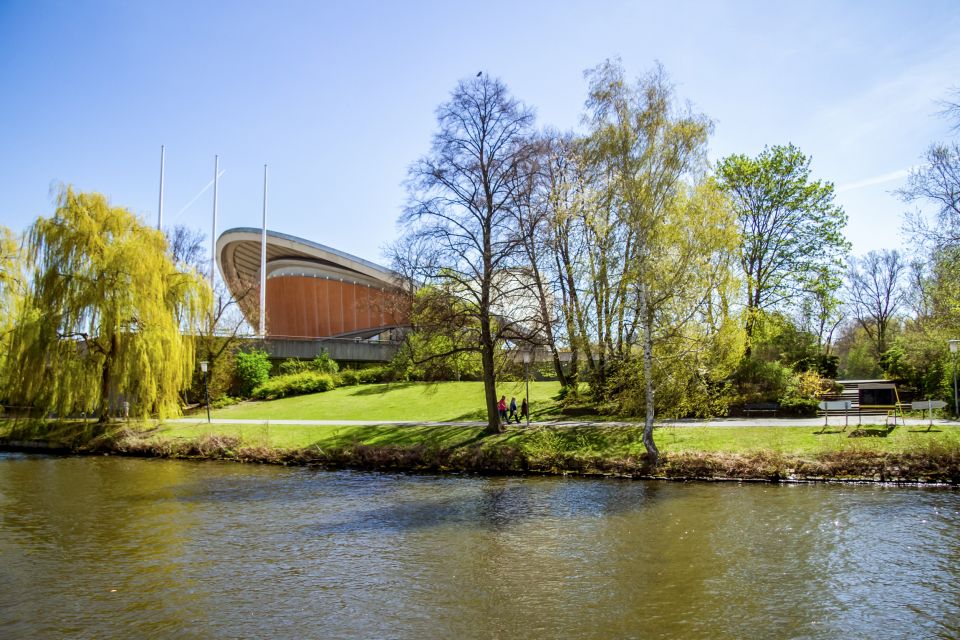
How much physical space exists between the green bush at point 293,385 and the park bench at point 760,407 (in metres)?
21.8

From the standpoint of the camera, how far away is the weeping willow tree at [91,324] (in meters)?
23.4

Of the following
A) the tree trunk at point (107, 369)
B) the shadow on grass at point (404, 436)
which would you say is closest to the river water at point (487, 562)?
the shadow on grass at point (404, 436)

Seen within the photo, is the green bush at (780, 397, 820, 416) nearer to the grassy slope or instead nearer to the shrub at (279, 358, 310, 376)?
the grassy slope

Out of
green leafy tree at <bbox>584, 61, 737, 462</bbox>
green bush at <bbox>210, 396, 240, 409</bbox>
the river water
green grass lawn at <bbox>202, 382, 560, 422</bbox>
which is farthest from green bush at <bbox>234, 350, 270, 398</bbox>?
green leafy tree at <bbox>584, 61, 737, 462</bbox>

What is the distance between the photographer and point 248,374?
35.1 metres

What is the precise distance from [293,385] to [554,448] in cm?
2031

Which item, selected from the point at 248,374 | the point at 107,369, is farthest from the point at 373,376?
the point at 107,369

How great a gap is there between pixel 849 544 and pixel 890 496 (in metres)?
4.38

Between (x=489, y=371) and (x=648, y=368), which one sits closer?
(x=648, y=368)

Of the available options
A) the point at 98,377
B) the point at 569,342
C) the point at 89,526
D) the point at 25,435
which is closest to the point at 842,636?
the point at 89,526

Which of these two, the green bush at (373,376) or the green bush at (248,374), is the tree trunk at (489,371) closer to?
the green bush at (373,376)

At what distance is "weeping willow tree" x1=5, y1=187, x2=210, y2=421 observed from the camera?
76.7ft

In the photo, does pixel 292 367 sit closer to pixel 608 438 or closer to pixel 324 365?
pixel 324 365

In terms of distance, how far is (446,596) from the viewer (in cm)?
856
